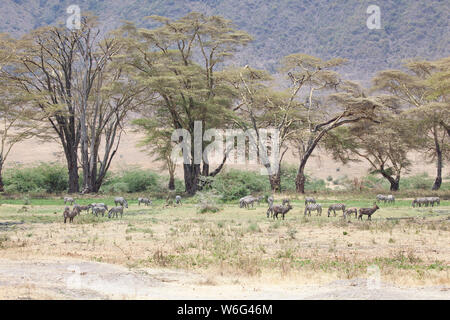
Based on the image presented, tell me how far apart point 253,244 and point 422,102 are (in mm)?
31377

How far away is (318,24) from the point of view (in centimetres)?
10431

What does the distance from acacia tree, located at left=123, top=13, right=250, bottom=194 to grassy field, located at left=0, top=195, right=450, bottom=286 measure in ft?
49.6

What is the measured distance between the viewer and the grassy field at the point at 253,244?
11.0 meters

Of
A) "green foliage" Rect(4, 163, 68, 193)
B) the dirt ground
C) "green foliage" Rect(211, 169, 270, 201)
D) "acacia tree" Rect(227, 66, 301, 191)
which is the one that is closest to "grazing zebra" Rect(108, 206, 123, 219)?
"green foliage" Rect(211, 169, 270, 201)

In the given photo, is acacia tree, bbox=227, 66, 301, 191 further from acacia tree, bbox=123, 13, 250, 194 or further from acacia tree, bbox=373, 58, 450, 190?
acacia tree, bbox=373, 58, 450, 190

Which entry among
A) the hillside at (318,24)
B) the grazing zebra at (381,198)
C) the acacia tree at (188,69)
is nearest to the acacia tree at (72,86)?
the acacia tree at (188,69)

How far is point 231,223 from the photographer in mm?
20109

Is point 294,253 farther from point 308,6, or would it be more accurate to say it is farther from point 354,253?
point 308,6

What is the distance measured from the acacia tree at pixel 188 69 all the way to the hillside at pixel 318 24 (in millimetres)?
52750

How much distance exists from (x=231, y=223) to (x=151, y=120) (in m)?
20.6

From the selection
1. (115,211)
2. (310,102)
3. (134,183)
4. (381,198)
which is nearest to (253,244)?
(115,211)

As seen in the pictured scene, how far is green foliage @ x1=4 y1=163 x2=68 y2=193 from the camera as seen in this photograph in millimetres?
42219

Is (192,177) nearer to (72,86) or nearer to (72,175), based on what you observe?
(72,175)
